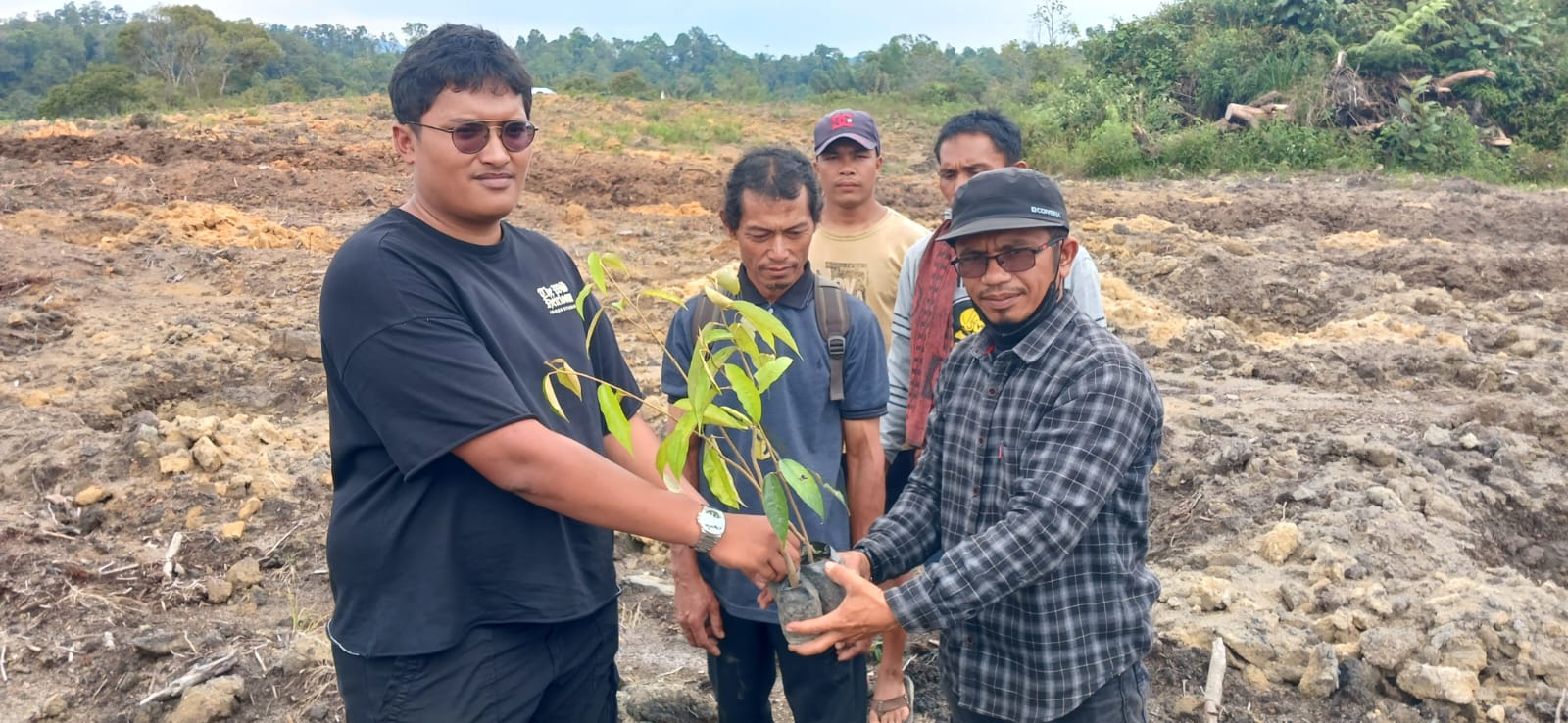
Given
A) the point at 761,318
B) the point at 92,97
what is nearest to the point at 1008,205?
the point at 761,318

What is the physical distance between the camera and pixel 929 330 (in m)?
2.97

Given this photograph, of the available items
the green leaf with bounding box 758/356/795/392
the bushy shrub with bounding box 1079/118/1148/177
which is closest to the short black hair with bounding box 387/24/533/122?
the green leaf with bounding box 758/356/795/392

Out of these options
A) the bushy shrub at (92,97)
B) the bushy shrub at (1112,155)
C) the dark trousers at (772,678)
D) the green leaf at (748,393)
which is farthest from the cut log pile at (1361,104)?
the bushy shrub at (92,97)

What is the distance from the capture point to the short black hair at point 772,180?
8.48 feet

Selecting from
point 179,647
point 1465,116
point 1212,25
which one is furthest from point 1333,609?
point 1212,25

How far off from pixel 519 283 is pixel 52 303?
7640mm

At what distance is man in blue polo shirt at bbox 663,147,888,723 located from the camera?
8.25 ft

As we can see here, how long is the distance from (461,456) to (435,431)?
0.07 m

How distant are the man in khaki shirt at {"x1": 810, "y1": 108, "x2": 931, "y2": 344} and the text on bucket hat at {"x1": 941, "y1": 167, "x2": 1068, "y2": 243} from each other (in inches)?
56.4

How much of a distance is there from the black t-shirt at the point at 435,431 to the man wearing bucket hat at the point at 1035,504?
1.74 ft

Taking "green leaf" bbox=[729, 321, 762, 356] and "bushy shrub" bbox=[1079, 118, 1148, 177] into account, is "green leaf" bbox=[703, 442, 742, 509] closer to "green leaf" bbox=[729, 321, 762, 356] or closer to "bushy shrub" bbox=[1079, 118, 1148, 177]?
"green leaf" bbox=[729, 321, 762, 356]

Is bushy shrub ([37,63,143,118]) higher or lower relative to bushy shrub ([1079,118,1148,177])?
higher

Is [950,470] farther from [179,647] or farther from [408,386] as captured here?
[179,647]

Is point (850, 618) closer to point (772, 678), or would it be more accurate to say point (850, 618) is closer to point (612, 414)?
point (612, 414)
